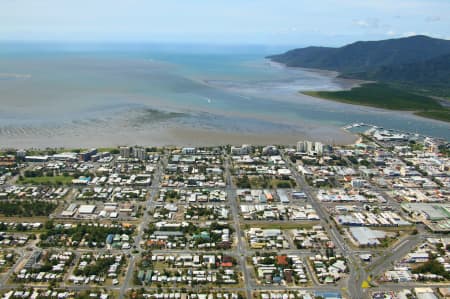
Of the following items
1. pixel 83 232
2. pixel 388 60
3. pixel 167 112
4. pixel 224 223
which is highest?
pixel 388 60

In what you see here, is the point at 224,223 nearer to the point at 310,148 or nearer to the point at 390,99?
the point at 310,148

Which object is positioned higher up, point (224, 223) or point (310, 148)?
point (310, 148)

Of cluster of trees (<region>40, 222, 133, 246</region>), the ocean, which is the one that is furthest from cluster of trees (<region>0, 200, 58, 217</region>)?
the ocean

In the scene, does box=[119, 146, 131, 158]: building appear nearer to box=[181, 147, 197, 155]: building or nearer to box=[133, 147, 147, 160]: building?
box=[133, 147, 147, 160]: building

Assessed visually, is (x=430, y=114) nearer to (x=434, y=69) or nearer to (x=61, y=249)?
(x=434, y=69)

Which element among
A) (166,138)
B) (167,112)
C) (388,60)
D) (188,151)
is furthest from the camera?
(388,60)

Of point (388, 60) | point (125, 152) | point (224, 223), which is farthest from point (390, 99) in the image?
point (388, 60)

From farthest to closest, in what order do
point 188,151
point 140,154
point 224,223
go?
point 188,151, point 140,154, point 224,223

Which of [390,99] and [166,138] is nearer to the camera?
[166,138]
